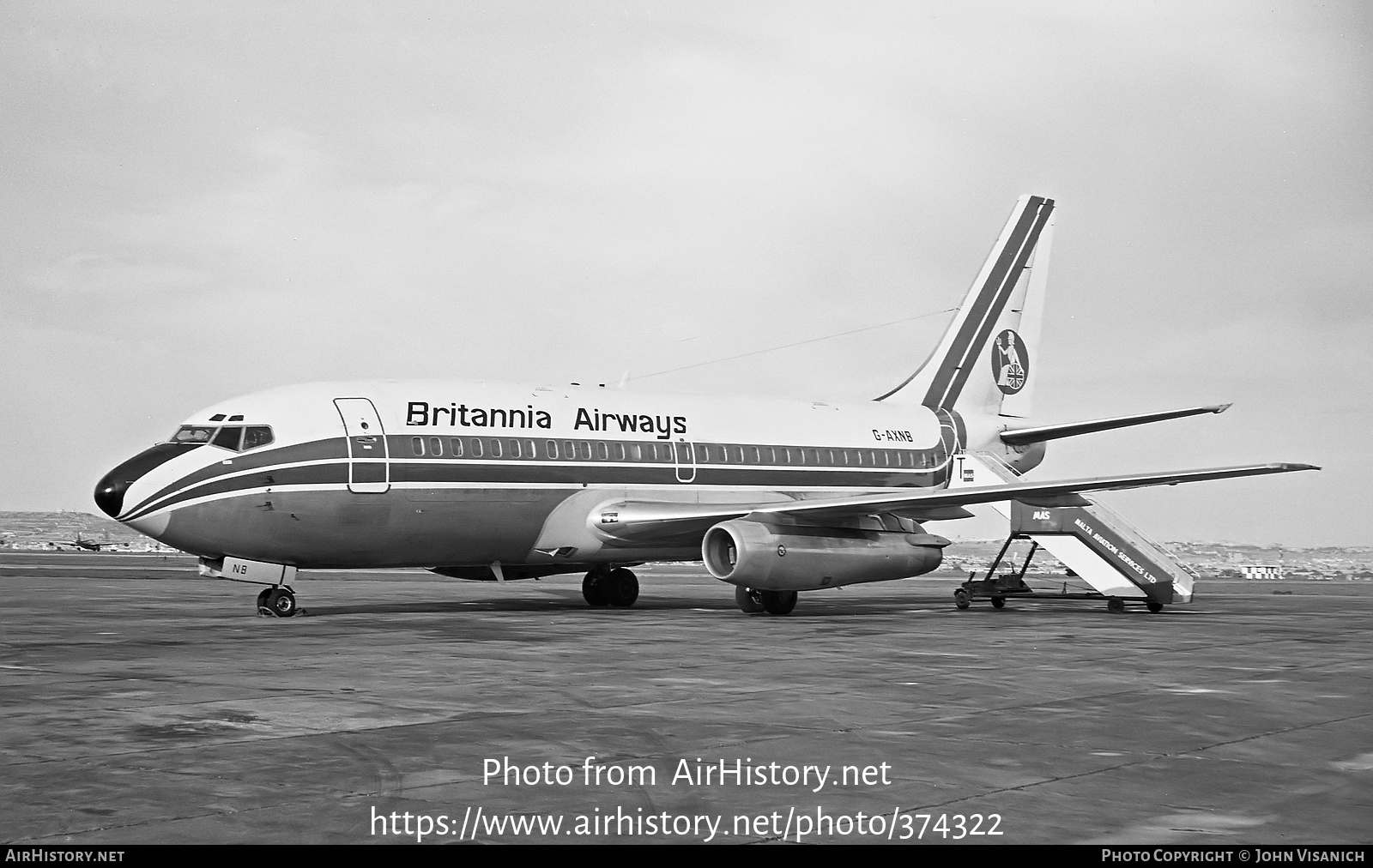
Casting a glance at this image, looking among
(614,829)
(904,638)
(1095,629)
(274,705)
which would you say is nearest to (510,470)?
(904,638)

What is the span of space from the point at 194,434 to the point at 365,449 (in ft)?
8.54

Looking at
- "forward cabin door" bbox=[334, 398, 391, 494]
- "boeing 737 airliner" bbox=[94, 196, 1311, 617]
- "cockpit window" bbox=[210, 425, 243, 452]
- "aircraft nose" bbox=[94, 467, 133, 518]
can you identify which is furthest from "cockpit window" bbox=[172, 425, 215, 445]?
"forward cabin door" bbox=[334, 398, 391, 494]

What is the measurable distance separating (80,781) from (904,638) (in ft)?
42.4

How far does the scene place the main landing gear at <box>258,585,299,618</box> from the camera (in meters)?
21.7

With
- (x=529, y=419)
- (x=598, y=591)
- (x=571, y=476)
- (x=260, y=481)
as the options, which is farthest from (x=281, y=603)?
(x=598, y=591)

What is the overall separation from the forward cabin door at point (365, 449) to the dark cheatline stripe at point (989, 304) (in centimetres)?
1561

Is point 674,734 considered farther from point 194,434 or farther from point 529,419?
point 529,419

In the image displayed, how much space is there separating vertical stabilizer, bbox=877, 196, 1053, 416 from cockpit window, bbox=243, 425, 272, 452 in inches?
676

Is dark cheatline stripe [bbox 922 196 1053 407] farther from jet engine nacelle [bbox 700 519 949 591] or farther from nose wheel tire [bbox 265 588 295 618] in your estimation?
nose wheel tire [bbox 265 588 295 618]

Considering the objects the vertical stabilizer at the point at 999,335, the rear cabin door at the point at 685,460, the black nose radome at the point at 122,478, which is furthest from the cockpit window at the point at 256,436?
the vertical stabilizer at the point at 999,335

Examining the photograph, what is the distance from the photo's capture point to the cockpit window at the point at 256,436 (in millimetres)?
21184

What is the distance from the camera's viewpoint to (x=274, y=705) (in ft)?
36.2

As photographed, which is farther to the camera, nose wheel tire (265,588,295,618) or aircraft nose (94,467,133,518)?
nose wheel tire (265,588,295,618)

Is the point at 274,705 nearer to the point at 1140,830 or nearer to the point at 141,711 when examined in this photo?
the point at 141,711
